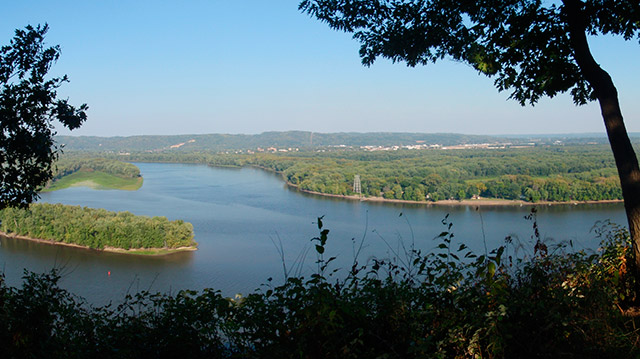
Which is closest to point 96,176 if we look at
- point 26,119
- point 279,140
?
point 26,119

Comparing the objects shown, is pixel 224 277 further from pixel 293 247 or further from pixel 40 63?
pixel 40 63

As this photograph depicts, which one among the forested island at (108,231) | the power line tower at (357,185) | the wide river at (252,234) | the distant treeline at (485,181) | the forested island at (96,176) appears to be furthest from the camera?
the forested island at (96,176)

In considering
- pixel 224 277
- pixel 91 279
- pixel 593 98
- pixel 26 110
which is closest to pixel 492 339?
pixel 593 98

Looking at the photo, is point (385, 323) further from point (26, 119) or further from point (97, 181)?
point (97, 181)

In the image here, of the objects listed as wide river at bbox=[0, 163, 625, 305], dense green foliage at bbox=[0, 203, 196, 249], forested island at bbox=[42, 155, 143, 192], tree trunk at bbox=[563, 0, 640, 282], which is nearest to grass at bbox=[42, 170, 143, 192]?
Answer: forested island at bbox=[42, 155, 143, 192]

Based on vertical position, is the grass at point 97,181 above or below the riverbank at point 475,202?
above

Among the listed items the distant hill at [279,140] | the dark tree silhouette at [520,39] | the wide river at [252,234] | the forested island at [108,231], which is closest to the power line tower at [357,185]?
the wide river at [252,234]

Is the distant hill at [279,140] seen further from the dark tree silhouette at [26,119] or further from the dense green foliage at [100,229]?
the dark tree silhouette at [26,119]

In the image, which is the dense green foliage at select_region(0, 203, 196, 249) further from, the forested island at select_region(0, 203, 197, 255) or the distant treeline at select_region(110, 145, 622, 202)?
the distant treeline at select_region(110, 145, 622, 202)
